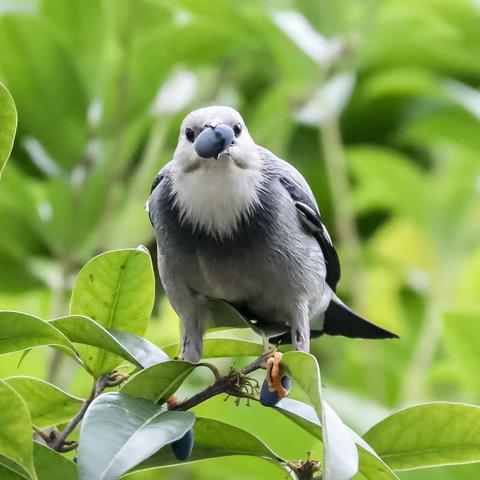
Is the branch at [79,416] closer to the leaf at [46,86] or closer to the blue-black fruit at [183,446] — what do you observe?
the blue-black fruit at [183,446]

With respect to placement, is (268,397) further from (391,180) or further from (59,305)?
(391,180)

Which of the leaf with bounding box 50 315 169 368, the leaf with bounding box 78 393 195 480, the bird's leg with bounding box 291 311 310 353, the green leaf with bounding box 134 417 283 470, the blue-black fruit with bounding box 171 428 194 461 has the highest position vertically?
the leaf with bounding box 50 315 169 368

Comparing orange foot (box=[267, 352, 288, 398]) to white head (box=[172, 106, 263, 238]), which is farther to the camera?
white head (box=[172, 106, 263, 238])

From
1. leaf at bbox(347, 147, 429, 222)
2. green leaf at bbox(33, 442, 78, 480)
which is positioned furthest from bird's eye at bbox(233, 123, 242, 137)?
leaf at bbox(347, 147, 429, 222)

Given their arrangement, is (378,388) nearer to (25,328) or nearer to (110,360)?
(110,360)

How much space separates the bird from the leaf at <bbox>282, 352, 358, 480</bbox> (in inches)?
12.7

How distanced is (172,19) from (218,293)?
1288 mm

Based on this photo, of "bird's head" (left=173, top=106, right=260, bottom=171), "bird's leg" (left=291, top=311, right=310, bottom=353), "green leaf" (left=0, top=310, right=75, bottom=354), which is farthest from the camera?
"bird's leg" (left=291, top=311, right=310, bottom=353)

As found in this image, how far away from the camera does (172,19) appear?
284 cm

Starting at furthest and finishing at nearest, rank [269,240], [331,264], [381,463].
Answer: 1. [331,264]
2. [269,240]
3. [381,463]

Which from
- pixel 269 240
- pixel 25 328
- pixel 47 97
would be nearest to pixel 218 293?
pixel 269 240

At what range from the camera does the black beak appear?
1.55 m

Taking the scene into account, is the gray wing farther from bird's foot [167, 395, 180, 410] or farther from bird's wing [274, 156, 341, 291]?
bird's foot [167, 395, 180, 410]

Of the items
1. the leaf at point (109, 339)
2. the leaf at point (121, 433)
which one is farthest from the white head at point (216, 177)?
the leaf at point (121, 433)
